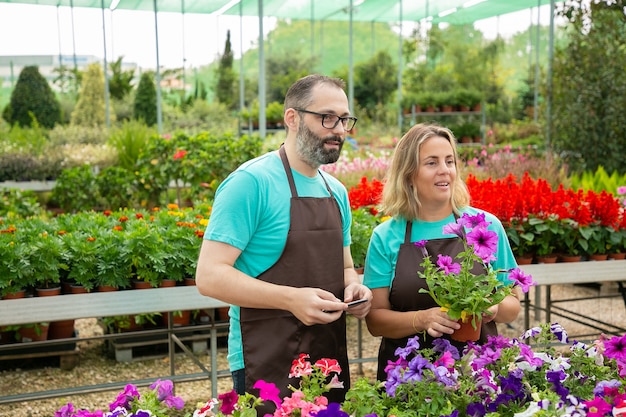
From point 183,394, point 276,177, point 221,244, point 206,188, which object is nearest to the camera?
point 221,244

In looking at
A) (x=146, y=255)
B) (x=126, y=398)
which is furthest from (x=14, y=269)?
(x=126, y=398)

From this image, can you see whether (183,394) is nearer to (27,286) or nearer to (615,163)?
(27,286)

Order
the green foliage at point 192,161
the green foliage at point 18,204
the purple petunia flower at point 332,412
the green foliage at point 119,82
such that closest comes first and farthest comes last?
the purple petunia flower at point 332,412, the green foliage at point 18,204, the green foliage at point 192,161, the green foliage at point 119,82

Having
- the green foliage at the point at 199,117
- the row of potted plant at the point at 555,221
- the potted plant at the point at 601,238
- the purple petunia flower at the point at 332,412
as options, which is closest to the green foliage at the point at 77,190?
the row of potted plant at the point at 555,221

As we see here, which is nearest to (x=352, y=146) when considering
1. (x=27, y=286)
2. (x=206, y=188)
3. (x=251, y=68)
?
(x=206, y=188)

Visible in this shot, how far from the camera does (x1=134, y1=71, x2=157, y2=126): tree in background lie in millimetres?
17266

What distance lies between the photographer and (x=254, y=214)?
1889 millimetres

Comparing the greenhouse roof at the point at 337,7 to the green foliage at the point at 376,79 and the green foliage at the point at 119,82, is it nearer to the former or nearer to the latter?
the green foliage at the point at 376,79

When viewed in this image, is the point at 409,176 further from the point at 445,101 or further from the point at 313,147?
the point at 445,101

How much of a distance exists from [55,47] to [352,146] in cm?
781

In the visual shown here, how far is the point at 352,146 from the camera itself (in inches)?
368

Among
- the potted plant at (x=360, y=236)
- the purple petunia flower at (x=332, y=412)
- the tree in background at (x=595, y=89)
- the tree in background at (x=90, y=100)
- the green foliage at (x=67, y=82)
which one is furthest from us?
the tree in background at (x=90, y=100)

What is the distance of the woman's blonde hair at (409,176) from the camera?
2.13 meters

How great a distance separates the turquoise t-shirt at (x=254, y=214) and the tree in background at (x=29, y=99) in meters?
16.1
